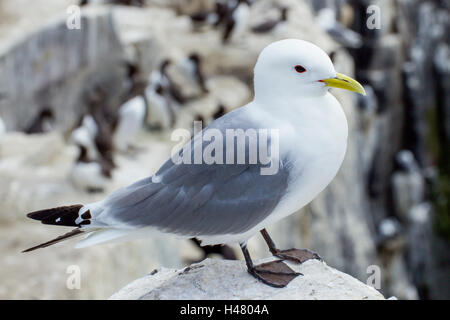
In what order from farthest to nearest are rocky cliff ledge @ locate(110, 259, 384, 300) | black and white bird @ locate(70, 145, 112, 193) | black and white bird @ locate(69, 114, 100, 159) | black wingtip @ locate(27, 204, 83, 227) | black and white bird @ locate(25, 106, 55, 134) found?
black and white bird @ locate(25, 106, 55, 134)
black and white bird @ locate(69, 114, 100, 159)
black and white bird @ locate(70, 145, 112, 193)
rocky cliff ledge @ locate(110, 259, 384, 300)
black wingtip @ locate(27, 204, 83, 227)

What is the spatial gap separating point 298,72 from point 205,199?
0.72m

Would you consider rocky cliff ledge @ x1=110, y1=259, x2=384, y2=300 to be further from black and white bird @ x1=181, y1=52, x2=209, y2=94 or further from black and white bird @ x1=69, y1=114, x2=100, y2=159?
black and white bird @ x1=181, y1=52, x2=209, y2=94

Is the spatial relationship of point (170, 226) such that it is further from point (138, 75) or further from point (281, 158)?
point (138, 75)

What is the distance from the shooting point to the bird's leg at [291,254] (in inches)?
134

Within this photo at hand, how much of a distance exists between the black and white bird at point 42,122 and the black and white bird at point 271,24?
5.41m

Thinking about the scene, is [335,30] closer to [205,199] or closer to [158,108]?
[158,108]

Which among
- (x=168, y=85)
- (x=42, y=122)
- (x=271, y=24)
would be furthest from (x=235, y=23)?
(x=42, y=122)

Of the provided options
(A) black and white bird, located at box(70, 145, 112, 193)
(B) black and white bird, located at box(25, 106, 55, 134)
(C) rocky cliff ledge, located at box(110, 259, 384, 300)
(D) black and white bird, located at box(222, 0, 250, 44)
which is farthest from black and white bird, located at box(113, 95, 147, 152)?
(C) rocky cliff ledge, located at box(110, 259, 384, 300)

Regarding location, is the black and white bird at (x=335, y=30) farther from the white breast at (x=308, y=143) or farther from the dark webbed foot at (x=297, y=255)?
the white breast at (x=308, y=143)

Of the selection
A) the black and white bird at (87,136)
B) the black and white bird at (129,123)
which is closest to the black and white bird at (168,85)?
the black and white bird at (129,123)

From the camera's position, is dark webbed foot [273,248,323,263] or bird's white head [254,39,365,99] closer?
bird's white head [254,39,365,99]

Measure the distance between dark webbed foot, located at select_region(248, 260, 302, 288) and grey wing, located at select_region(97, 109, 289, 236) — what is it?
0.37 m

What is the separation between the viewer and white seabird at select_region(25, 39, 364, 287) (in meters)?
2.80

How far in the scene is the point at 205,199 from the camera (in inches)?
113
